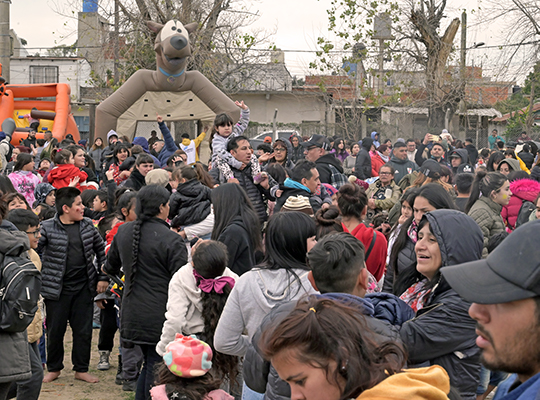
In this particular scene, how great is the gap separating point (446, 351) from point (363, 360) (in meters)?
1.10

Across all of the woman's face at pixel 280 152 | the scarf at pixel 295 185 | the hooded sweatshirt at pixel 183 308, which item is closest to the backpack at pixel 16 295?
the hooded sweatshirt at pixel 183 308

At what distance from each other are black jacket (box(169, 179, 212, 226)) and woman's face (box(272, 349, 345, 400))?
4.24 m

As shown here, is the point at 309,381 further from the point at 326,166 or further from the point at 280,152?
the point at 280,152

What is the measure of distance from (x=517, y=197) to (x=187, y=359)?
5414 mm

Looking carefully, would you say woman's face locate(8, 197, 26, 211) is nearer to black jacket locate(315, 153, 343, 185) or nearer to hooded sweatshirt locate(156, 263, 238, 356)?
hooded sweatshirt locate(156, 263, 238, 356)

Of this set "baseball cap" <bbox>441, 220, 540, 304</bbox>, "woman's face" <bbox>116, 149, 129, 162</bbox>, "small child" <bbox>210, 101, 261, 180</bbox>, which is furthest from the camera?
"woman's face" <bbox>116, 149, 129, 162</bbox>

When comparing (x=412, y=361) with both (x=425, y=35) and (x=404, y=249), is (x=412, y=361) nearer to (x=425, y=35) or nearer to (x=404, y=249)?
(x=404, y=249)

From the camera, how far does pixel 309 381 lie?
72.7 inches

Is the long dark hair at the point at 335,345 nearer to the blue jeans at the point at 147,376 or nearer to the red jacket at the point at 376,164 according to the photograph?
the blue jeans at the point at 147,376

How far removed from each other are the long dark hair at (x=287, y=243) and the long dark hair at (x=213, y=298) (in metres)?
0.77

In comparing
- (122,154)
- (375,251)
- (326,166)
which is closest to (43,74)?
(122,154)

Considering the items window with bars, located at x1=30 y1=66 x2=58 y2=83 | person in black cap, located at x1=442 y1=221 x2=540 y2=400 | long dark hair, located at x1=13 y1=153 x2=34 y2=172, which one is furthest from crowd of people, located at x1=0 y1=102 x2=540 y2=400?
window with bars, located at x1=30 y1=66 x2=58 y2=83

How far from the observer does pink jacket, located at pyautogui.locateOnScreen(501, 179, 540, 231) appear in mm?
7531

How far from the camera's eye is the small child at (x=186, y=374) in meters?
3.48
